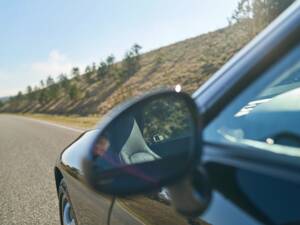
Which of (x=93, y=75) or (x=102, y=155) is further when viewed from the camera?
(x=93, y=75)

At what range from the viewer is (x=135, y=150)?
8.07 ft

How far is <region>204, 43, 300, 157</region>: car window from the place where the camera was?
5.32 ft

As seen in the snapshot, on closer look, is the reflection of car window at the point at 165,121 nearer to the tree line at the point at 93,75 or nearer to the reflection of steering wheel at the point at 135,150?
the reflection of steering wheel at the point at 135,150

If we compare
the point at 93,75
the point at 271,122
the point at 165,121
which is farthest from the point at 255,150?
the point at 93,75

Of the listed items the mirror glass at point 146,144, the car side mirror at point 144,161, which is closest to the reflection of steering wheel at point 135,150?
the mirror glass at point 146,144

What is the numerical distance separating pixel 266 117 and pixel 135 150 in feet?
2.26

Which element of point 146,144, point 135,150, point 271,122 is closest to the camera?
point 271,122

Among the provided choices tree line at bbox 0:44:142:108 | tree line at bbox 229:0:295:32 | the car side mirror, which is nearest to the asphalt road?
the car side mirror

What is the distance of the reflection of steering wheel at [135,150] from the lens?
2322 mm

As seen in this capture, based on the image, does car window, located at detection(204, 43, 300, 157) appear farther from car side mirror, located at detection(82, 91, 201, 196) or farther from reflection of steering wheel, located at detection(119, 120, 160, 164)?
reflection of steering wheel, located at detection(119, 120, 160, 164)

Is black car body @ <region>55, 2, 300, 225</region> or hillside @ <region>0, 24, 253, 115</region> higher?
black car body @ <region>55, 2, 300, 225</region>

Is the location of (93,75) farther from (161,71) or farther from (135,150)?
(135,150)

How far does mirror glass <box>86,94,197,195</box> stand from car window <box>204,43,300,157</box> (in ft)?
0.53

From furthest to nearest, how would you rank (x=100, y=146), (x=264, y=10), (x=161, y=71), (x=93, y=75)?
(x=93, y=75) → (x=161, y=71) → (x=264, y=10) → (x=100, y=146)
